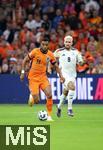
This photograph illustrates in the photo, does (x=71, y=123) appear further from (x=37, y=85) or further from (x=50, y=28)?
(x=50, y=28)

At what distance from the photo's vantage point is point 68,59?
20641mm

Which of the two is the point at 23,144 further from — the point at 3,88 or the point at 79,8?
the point at 79,8

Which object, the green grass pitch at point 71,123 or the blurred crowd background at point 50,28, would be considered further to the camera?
the blurred crowd background at point 50,28

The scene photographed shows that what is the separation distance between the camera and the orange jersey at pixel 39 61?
62.0ft

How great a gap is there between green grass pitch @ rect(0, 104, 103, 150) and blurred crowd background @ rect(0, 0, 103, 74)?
7.42 feet

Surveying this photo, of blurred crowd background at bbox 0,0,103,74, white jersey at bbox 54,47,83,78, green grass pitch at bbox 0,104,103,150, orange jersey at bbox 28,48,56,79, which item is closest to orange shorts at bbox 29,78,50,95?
orange jersey at bbox 28,48,56,79

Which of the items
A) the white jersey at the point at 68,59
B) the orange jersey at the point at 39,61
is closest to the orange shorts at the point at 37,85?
the orange jersey at the point at 39,61

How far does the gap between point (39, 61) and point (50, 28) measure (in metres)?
10.6

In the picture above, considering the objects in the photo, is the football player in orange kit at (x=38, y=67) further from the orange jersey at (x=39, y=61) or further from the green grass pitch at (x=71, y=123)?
the green grass pitch at (x=71, y=123)

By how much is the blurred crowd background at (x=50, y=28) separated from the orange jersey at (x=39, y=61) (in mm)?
7000

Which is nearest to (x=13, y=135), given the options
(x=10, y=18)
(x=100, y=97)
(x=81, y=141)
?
(x=81, y=141)

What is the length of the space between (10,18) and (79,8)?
287 centimetres

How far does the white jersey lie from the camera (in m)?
20.6

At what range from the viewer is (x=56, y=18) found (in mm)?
29609
